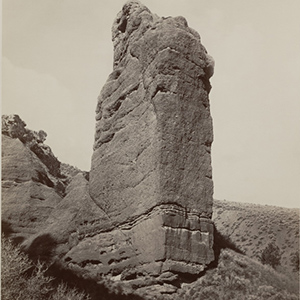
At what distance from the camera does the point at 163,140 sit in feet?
42.6

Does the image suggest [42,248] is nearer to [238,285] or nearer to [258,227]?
[238,285]

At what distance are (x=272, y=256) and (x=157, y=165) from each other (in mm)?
12613

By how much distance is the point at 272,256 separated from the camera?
2247 centimetres

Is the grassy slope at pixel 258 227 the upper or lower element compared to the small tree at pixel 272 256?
upper

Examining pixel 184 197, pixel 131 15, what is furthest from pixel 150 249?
pixel 131 15

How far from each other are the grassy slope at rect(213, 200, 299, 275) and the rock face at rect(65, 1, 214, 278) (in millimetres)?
11979

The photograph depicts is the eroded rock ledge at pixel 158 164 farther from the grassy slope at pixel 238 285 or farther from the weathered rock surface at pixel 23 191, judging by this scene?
the weathered rock surface at pixel 23 191

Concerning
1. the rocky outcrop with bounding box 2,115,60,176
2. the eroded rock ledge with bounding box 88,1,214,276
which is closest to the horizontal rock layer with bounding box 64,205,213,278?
the eroded rock ledge with bounding box 88,1,214,276

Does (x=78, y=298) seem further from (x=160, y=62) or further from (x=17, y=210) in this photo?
(x=160, y=62)

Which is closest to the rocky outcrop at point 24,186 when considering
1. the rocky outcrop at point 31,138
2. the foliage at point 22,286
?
the rocky outcrop at point 31,138

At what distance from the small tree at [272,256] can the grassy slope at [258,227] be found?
40cm

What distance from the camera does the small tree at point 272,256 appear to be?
20562 millimetres

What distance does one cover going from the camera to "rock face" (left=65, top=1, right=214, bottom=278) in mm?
12523

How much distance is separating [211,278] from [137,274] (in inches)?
86.1
